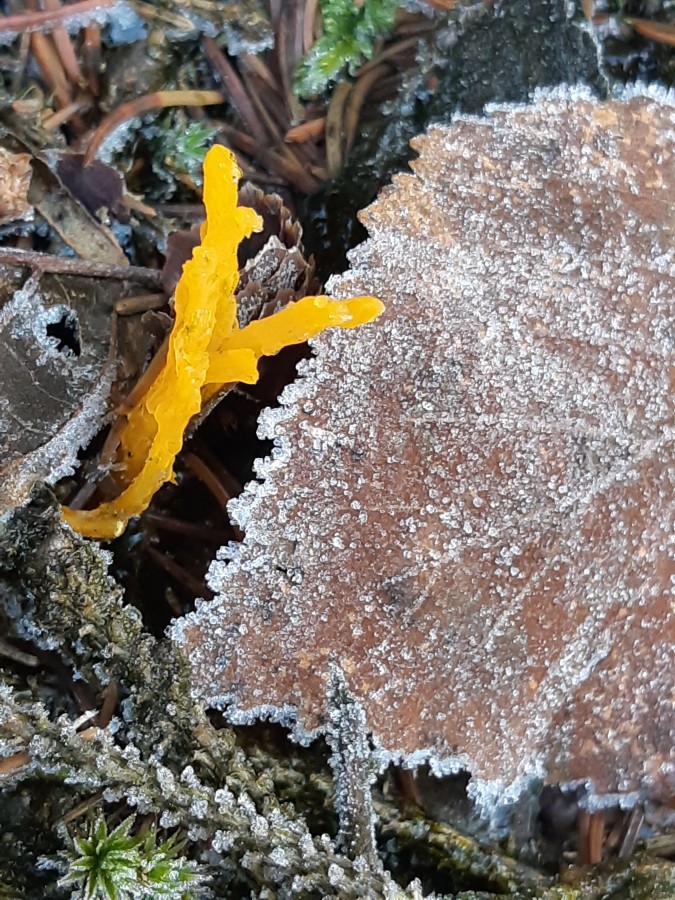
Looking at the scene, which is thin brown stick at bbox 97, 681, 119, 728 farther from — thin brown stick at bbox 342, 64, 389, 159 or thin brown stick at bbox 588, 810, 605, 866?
thin brown stick at bbox 342, 64, 389, 159

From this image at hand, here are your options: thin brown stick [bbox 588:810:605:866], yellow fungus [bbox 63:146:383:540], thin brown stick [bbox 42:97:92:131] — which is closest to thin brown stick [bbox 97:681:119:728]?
yellow fungus [bbox 63:146:383:540]

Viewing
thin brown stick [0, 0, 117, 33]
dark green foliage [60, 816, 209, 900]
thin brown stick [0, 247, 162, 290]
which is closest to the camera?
dark green foliage [60, 816, 209, 900]

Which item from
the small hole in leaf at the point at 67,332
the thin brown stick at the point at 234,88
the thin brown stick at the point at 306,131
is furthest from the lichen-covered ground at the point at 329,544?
the thin brown stick at the point at 306,131

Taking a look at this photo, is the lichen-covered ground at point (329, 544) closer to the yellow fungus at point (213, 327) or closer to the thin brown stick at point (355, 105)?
the yellow fungus at point (213, 327)

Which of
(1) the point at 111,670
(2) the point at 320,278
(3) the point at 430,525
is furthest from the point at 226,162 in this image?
(1) the point at 111,670

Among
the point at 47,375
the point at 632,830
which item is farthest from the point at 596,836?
the point at 47,375
